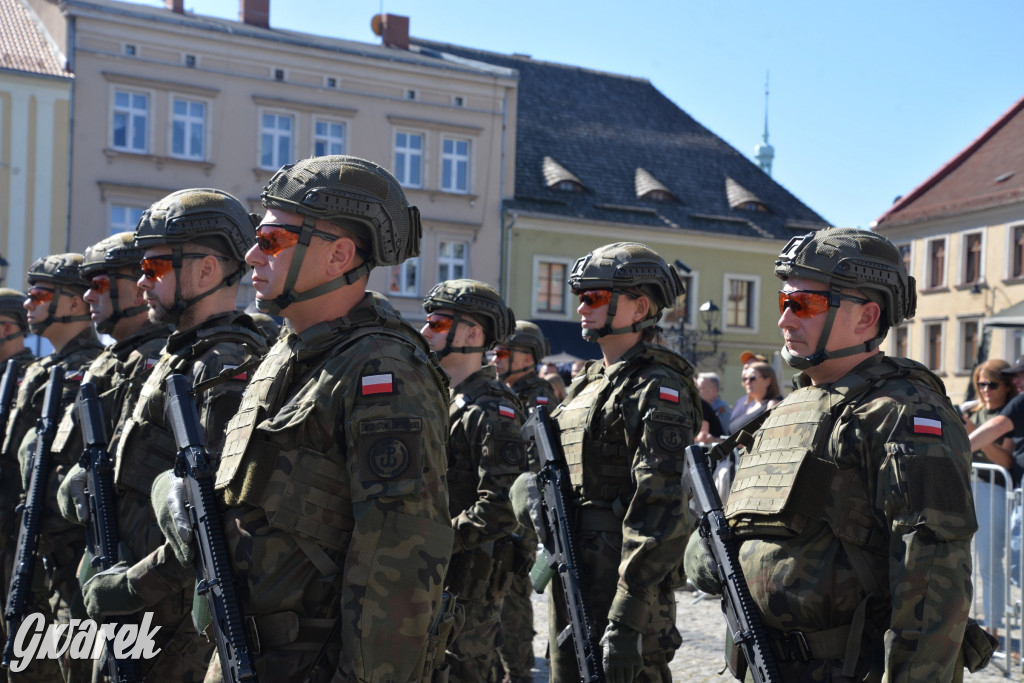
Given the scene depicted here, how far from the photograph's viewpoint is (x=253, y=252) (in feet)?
11.9

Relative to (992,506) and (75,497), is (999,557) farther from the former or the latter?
(75,497)

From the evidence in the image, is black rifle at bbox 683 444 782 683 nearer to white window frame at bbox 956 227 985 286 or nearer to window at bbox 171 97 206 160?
window at bbox 171 97 206 160

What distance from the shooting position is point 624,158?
40.9 meters

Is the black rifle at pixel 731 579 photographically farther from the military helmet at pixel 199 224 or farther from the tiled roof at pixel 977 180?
Answer: the tiled roof at pixel 977 180

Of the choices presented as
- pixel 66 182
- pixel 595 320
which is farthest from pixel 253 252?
pixel 66 182

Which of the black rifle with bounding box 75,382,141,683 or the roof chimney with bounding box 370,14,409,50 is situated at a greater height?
the roof chimney with bounding box 370,14,409,50

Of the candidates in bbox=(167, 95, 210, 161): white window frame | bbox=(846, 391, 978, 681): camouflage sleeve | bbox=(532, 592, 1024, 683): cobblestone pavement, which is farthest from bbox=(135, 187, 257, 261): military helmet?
bbox=(167, 95, 210, 161): white window frame

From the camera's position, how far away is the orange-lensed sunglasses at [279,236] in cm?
358

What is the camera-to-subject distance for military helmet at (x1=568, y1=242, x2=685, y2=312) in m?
5.59

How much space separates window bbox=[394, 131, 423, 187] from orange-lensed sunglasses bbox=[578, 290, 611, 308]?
93.2 ft

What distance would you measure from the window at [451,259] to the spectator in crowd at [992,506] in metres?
25.5

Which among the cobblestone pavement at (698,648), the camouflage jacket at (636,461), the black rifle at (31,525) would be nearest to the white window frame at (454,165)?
the cobblestone pavement at (698,648)

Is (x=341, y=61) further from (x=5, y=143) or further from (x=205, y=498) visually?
(x=205, y=498)

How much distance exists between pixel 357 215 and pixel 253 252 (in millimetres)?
353
